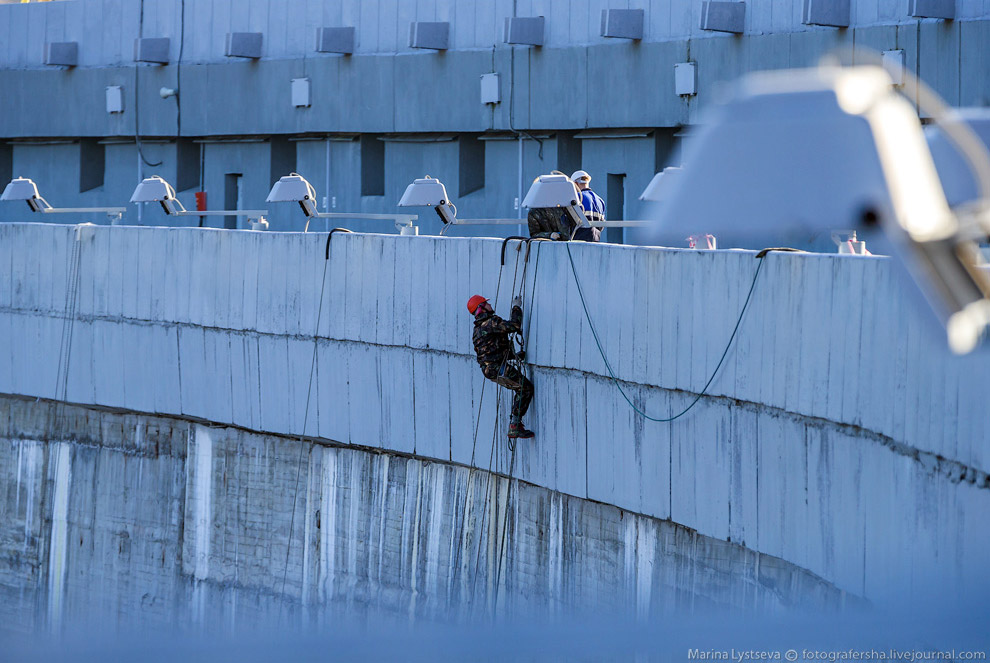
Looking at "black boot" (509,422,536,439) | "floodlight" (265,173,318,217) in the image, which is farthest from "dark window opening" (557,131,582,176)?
"black boot" (509,422,536,439)

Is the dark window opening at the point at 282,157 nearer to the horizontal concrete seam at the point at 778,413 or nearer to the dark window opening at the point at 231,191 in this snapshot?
the dark window opening at the point at 231,191

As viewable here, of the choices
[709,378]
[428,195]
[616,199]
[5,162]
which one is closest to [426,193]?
[428,195]

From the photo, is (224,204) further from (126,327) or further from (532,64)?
(126,327)

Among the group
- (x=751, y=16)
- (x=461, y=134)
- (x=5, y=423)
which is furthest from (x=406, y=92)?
(x=5, y=423)

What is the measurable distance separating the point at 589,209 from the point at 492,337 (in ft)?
7.92

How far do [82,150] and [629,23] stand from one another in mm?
15616

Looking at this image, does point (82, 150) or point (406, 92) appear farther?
point (82, 150)

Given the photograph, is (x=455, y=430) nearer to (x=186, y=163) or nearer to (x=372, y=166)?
(x=372, y=166)

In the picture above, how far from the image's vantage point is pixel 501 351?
13812 mm

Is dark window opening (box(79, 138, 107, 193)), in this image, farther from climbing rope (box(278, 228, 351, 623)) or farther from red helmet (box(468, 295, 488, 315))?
red helmet (box(468, 295, 488, 315))

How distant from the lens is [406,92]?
1072 inches

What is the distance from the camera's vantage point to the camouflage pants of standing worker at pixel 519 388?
13805 millimetres

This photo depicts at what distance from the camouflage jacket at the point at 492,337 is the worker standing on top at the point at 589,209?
4.23ft

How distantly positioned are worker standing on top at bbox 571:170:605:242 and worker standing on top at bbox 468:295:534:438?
1.18 m
